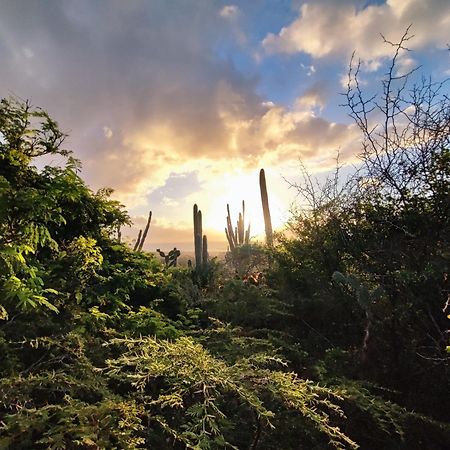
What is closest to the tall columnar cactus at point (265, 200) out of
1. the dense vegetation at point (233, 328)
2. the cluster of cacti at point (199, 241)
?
the cluster of cacti at point (199, 241)

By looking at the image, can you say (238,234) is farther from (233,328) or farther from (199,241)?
(233,328)

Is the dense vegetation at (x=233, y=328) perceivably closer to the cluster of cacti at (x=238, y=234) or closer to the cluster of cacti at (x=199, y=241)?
the cluster of cacti at (x=199, y=241)

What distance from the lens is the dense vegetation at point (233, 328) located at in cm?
223

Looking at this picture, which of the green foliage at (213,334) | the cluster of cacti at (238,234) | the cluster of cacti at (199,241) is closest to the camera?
the green foliage at (213,334)

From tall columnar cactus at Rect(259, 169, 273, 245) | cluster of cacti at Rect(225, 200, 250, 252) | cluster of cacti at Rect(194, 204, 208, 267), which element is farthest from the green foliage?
cluster of cacti at Rect(225, 200, 250, 252)

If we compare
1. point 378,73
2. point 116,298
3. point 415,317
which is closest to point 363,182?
point 378,73

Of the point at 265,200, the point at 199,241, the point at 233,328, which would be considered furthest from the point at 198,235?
the point at 233,328

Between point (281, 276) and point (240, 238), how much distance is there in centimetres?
881

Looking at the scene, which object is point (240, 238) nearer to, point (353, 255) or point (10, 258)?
point (353, 255)

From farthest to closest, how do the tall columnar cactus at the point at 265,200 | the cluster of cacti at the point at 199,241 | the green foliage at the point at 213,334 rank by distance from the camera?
the tall columnar cactus at the point at 265,200
the cluster of cacti at the point at 199,241
the green foliage at the point at 213,334

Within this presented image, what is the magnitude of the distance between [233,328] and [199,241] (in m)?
7.21

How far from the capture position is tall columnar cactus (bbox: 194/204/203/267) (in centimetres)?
1111

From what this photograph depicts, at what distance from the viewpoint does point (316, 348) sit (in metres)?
4.91

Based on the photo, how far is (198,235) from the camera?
11.8 metres
